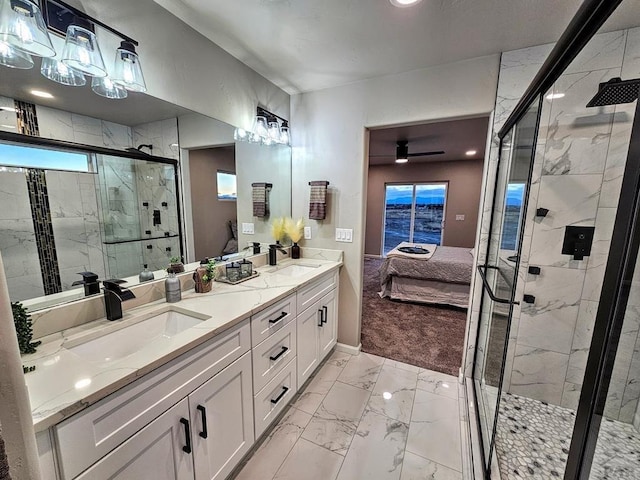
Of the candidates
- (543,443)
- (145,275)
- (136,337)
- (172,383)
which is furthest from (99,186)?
(543,443)

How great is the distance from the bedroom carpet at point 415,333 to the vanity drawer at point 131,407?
6.17 feet

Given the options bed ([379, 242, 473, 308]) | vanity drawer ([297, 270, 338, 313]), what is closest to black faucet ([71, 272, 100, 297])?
vanity drawer ([297, 270, 338, 313])

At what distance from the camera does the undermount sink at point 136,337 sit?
1.07m

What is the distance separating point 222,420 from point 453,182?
6.35 m

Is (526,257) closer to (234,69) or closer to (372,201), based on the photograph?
(234,69)

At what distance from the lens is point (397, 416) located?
1834 mm

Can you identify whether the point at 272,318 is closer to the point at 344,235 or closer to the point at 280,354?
the point at 280,354

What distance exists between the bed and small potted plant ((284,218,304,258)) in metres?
1.86

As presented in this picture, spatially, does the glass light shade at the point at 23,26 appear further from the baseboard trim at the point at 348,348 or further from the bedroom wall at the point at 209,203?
the baseboard trim at the point at 348,348

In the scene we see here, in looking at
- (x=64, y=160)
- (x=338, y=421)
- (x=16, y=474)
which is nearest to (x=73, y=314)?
(x=64, y=160)

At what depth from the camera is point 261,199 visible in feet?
7.75

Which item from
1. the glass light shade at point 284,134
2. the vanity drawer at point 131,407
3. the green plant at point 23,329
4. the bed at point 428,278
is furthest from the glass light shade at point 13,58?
the bed at point 428,278

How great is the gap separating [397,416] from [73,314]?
1.99m

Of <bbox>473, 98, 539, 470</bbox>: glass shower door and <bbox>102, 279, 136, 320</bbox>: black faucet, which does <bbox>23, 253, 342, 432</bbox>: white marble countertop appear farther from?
<bbox>473, 98, 539, 470</bbox>: glass shower door
